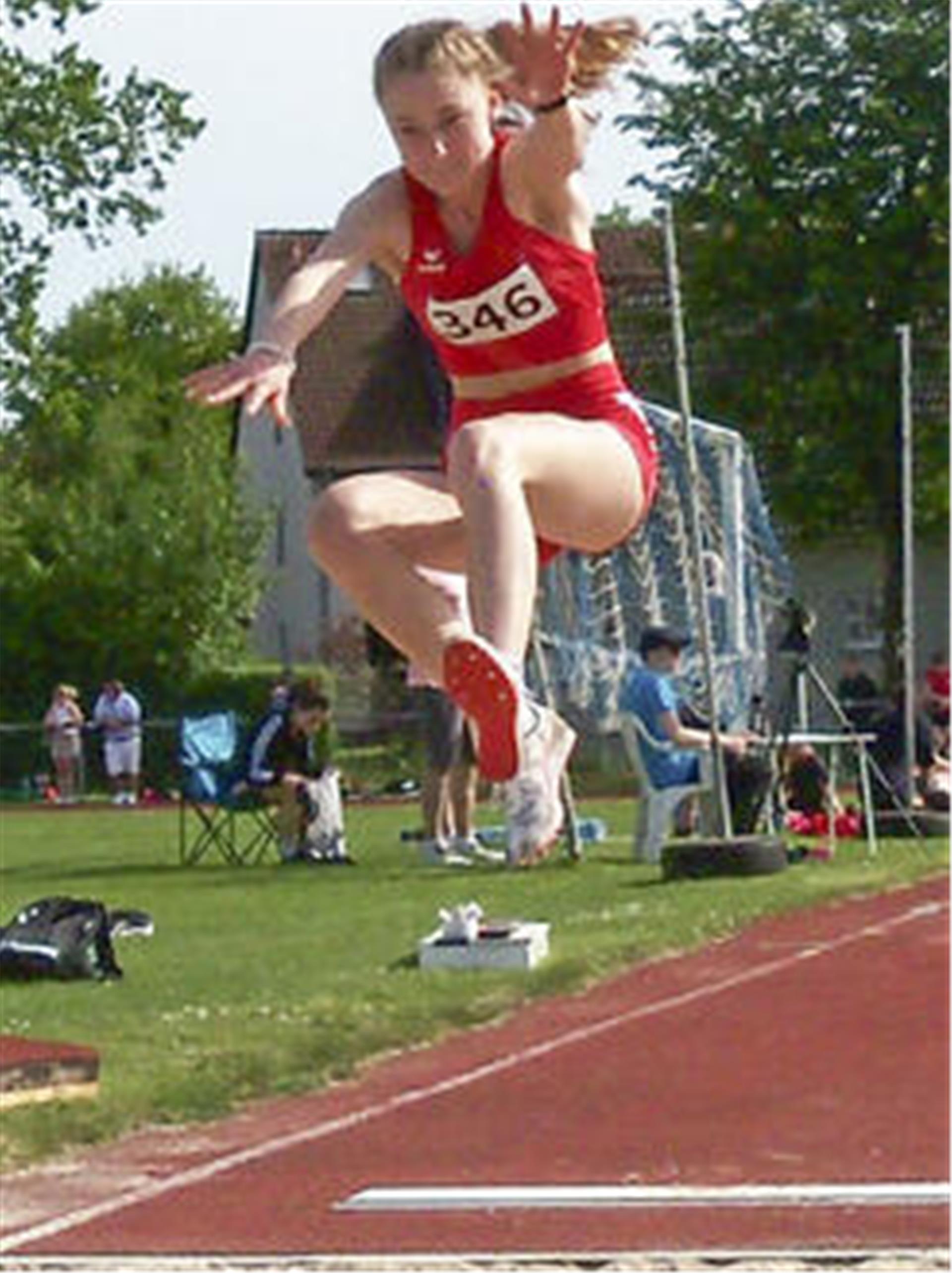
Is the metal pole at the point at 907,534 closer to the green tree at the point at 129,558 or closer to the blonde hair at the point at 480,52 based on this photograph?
the blonde hair at the point at 480,52

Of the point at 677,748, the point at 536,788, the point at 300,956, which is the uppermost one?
the point at 677,748

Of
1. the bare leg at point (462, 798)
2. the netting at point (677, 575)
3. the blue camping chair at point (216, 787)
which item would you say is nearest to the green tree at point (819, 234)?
the netting at point (677, 575)

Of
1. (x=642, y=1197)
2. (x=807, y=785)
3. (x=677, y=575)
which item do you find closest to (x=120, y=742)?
(x=807, y=785)

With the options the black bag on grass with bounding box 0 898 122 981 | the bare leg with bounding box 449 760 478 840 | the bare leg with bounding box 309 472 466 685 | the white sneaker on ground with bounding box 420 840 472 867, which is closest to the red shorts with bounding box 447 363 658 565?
the bare leg with bounding box 309 472 466 685

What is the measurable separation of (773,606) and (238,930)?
3172 millimetres

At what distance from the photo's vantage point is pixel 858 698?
30906 mm

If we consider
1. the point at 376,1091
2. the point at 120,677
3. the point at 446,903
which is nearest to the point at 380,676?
the point at 120,677

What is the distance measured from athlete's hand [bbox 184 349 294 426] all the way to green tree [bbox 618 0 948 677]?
3038 mm

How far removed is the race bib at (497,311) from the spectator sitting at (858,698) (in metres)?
24.2

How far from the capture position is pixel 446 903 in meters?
19.6

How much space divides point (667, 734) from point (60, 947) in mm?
4826

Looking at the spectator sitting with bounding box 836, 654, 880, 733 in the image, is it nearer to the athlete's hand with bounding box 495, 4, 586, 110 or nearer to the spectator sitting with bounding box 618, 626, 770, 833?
the spectator sitting with bounding box 618, 626, 770, 833

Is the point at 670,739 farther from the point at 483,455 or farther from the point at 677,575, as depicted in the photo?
the point at 483,455

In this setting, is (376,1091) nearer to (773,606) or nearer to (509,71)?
(773,606)
